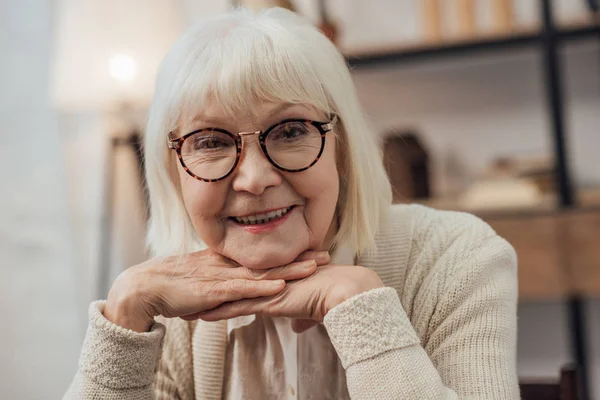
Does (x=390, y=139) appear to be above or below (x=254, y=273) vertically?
above

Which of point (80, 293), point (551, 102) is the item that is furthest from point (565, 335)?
point (80, 293)

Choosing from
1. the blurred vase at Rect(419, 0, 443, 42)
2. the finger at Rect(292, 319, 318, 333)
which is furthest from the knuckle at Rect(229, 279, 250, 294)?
the blurred vase at Rect(419, 0, 443, 42)

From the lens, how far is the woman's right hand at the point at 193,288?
38.4 inches

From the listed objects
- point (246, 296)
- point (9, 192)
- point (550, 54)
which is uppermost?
point (550, 54)

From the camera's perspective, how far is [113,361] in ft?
3.18

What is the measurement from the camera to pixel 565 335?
2.51 meters

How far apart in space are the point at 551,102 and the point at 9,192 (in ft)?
5.78

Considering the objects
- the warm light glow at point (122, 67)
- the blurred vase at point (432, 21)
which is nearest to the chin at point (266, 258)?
the warm light glow at point (122, 67)

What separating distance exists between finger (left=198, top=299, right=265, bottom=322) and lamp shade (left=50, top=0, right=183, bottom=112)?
136 centimetres

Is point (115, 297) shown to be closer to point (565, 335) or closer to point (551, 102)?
point (551, 102)

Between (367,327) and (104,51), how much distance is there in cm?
163

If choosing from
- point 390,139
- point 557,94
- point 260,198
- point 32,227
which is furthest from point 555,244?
point 32,227

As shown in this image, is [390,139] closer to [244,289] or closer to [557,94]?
[557,94]

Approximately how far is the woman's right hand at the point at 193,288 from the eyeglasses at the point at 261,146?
0.48ft
